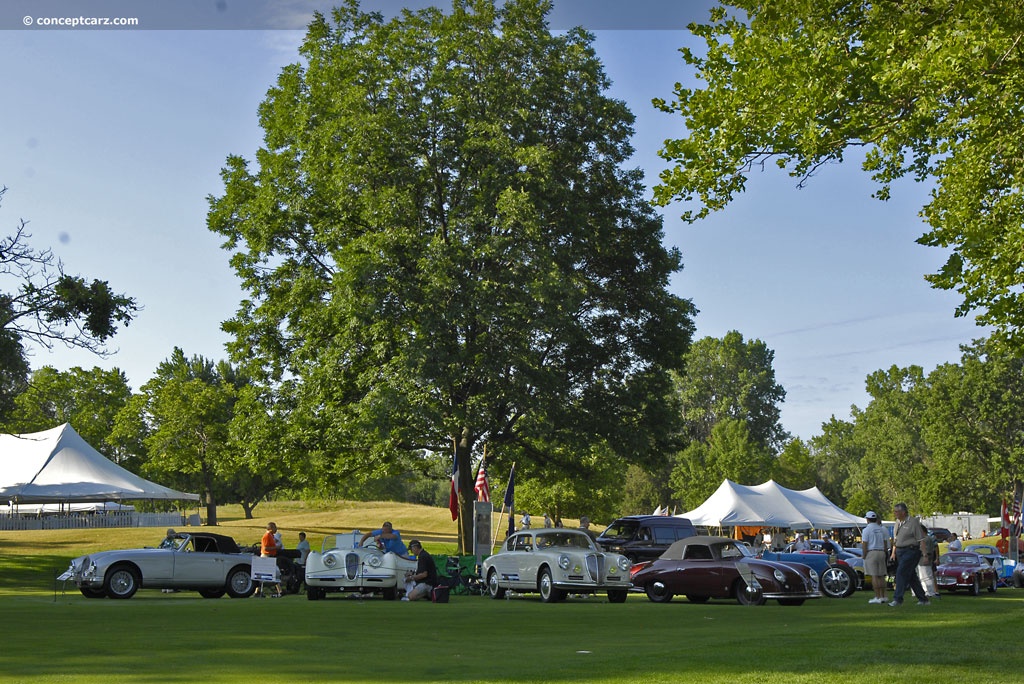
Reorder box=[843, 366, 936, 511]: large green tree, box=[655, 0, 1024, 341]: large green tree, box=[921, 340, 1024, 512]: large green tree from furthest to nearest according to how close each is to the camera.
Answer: box=[843, 366, 936, 511]: large green tree
box=[921, 340, 1024, 512]: large green tree
box=[655, 0, 1024, 341]: large green tree

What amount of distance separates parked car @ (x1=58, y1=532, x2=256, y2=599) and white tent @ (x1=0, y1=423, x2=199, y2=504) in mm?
24544

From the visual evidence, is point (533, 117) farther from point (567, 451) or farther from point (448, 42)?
point (567, 451)

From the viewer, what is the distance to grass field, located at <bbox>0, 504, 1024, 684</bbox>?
378 inches

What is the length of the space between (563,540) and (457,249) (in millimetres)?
11549

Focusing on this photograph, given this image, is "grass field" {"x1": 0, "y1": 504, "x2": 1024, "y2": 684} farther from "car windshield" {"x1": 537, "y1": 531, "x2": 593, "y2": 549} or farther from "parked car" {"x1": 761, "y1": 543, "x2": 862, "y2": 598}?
"parked car" {"x1": 761, "y1": 543, "x2": 862, "y2": 598}

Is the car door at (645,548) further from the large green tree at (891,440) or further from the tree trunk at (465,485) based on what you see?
the large green tree at (891,440)

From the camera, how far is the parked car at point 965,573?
27391mm

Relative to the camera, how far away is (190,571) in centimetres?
2455

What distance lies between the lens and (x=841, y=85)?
15.8 meters

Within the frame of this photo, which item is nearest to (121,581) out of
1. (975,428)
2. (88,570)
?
(88,570)

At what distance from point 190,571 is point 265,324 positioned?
43.8ft

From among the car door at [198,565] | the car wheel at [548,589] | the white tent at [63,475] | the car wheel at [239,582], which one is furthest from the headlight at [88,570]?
the white tent at [63,475]

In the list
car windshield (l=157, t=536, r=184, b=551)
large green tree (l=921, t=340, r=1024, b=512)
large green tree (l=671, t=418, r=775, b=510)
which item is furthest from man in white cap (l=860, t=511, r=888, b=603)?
large green tree (l=671, t=418, r=775, b=510)

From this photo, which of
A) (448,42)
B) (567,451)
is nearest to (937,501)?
(567,451)
